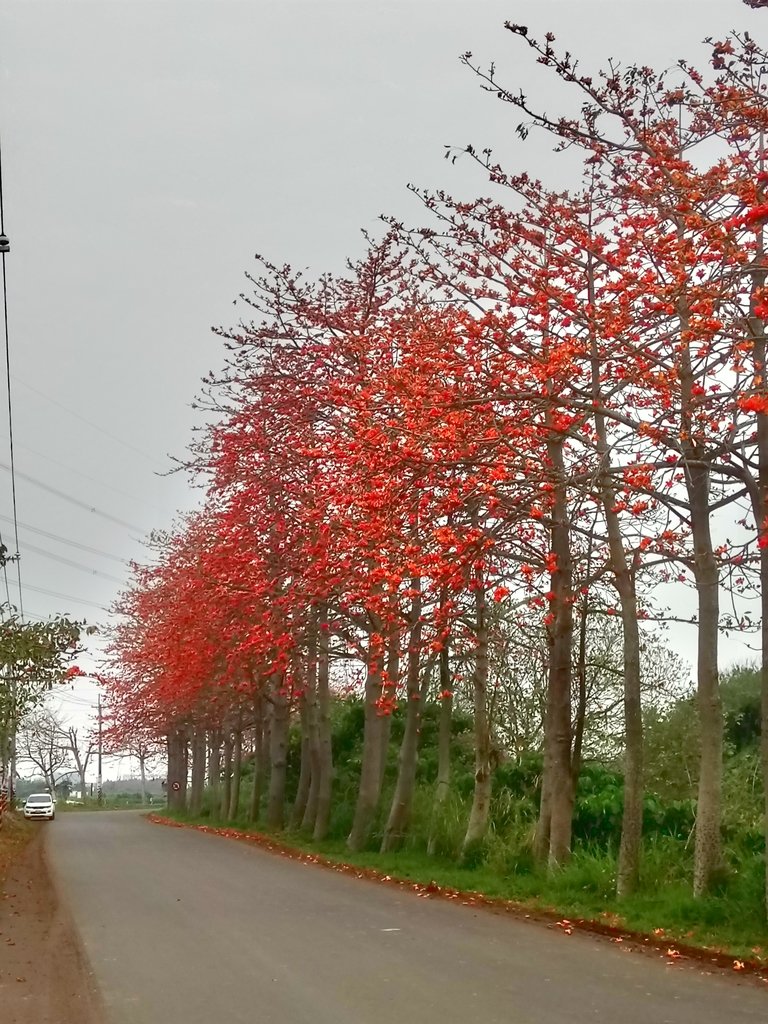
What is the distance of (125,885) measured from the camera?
66.5ft

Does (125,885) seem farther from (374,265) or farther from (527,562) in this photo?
(374,265)

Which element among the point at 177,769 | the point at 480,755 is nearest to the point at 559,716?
the point at 480,755

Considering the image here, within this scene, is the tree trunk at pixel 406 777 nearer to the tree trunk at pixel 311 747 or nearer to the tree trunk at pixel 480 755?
the tree trunk at pixel 480 755

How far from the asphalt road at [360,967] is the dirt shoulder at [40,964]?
0.20 m

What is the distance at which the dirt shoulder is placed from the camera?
934cm

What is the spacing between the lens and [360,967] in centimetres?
1091

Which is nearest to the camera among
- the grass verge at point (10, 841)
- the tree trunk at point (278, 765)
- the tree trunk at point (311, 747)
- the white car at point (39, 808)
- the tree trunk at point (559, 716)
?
the tree trunk at point (559, 716)

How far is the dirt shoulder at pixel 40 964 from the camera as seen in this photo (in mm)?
9344

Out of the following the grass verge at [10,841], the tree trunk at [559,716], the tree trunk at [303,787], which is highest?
the tree trunk at [559,716]

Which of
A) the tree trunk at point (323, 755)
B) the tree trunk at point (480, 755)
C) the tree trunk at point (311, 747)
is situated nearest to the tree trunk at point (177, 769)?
the tree trunk at point (311, 747)

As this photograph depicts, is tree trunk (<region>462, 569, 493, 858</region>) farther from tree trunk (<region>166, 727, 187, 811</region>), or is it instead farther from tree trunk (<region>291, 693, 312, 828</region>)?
tree trunk (<region>166, 727, 187, 811</region>)

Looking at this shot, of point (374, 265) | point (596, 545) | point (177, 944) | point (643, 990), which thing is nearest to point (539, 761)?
point (596, 545)

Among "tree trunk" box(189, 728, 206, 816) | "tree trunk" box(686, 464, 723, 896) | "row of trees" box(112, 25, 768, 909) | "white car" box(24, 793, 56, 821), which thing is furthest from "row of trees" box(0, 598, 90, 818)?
"white car" box(24, 793, 56, 821)

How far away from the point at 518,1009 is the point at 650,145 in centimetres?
716
